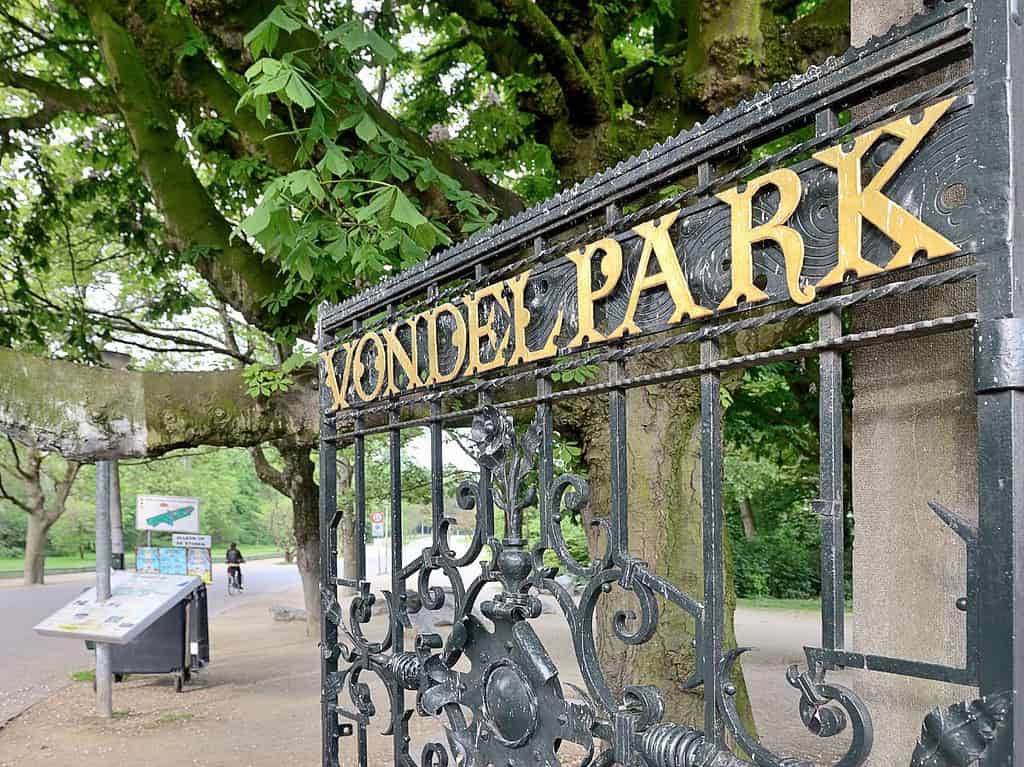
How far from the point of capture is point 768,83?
16.4ft

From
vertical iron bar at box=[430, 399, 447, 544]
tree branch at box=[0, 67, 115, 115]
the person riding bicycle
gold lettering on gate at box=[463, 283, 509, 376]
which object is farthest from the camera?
the person riding bicycle

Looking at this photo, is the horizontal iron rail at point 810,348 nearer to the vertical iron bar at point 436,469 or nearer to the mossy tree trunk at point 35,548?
the vertical iron bar at point 436,469

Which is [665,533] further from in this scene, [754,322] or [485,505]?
[754,322]

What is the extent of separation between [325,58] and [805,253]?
139 inches

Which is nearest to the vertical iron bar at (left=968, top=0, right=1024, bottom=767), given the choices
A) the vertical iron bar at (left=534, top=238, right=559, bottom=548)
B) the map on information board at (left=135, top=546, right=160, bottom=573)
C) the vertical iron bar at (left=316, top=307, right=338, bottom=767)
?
the vertical iron bar at (left=534, top=238, right=559, bottom=548)

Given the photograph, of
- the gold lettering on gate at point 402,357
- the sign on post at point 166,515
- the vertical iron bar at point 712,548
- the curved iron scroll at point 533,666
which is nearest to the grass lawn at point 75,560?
the sign on post at point 166,515

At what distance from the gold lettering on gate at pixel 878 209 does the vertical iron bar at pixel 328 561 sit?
2451mm

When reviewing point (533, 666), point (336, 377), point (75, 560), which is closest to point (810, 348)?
point (533, 666)

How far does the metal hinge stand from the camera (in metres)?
1.37

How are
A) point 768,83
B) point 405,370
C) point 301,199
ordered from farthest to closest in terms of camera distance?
point 768,83 → point 301,199 → point 405,370

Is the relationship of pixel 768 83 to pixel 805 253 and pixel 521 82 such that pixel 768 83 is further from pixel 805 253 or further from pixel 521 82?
pixel 805 253

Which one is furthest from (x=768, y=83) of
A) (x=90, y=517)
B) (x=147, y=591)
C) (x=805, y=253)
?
(x=90, y=517)

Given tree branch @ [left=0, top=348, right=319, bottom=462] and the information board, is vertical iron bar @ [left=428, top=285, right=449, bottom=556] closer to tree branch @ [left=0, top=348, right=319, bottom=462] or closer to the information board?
tree branch @ [left=0, top=348, right=319, bottom=462]

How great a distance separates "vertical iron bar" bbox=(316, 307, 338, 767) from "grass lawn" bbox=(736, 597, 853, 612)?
15121mm
